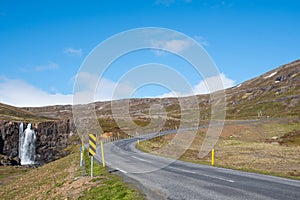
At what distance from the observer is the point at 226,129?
246 ft

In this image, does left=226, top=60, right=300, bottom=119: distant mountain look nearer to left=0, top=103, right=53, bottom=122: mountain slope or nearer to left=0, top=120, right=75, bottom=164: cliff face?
left=0, top=120, right=75, bottom=164: cliff face

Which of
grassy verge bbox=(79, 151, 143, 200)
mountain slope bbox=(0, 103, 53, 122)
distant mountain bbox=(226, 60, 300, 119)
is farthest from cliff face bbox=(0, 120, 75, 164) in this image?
distant mountain bbox=(226, 60, 300, 119)

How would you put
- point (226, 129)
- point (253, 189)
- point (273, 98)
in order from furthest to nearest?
point (273, 98)
point (226, 129)
point (253, 189)

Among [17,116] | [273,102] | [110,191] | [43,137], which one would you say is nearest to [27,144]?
[43,137]

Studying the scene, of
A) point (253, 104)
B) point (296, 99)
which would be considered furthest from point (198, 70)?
point (253, 104)

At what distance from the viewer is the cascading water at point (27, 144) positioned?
88556mm

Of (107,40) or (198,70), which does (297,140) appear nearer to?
(198,70)

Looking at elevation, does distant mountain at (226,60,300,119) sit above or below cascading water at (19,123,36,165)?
above

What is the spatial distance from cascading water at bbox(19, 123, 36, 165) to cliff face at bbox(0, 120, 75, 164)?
3.62 feet

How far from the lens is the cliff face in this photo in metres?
88.1

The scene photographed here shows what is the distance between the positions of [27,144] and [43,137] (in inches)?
206

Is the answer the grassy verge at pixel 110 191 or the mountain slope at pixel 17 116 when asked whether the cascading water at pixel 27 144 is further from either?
the grassy verge at pixel 110 191

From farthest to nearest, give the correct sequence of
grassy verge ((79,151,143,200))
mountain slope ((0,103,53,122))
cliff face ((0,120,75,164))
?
mountain slope ((0,103,53,122))
cliff face ((0,120,75,164))
grassy verge ((79,151,143,200))

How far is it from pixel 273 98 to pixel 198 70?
16401cm
